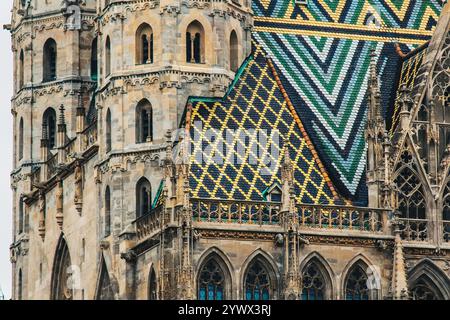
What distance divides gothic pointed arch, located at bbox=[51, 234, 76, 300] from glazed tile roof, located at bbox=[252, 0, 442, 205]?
9.44 meters

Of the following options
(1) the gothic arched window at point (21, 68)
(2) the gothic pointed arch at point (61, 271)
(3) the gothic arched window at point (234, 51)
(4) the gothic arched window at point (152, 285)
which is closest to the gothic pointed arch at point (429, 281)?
(4) the gothic arched window at point (152, 285)

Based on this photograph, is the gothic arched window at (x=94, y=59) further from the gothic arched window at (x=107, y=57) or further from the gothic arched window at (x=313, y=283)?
the gothic arched window at (x=313, y=283)

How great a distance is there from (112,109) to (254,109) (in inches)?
164

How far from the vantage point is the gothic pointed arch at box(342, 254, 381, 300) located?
74438 millimetres

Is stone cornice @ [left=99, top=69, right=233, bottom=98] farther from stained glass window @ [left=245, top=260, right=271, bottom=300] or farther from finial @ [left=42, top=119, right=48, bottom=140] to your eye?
finial @ [left=42, top=119, right=48, bottom=140]

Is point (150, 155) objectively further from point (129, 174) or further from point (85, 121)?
point (85, 121)

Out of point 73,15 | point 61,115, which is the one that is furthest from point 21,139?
point 73,15

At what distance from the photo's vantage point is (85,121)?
83.9 meters

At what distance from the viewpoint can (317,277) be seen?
7438 centimetres

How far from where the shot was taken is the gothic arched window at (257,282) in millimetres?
73375

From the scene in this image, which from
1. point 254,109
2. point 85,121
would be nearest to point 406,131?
point 254,109

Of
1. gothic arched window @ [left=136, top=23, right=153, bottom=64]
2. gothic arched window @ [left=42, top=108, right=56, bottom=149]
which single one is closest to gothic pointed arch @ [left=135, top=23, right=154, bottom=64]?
gothic arched window @ [left=136, top=23, right=153, bottom=64]

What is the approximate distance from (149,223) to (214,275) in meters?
2.63

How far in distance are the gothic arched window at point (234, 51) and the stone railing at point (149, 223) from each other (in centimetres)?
607
